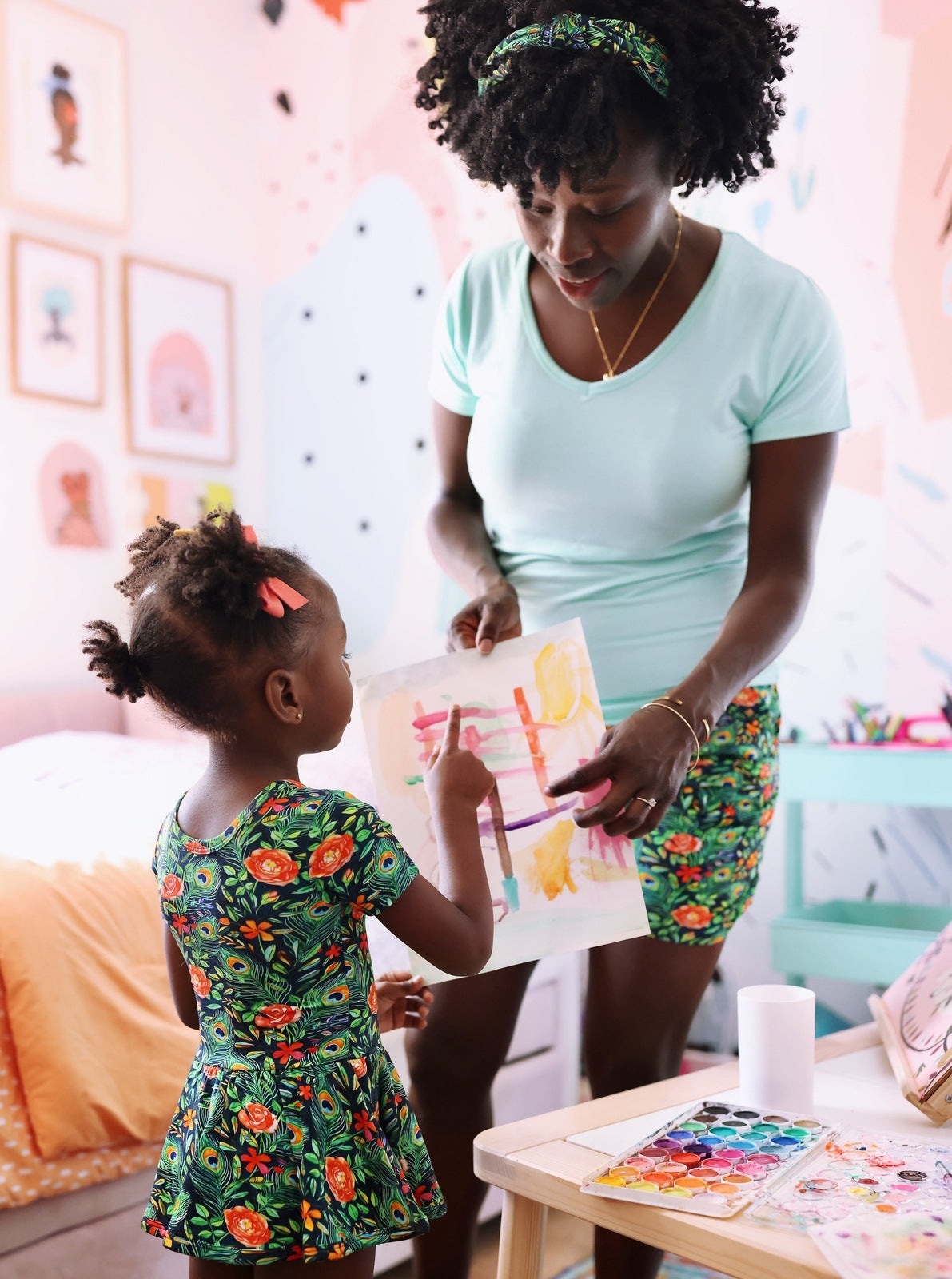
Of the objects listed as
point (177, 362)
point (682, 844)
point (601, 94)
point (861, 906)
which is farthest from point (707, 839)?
point (177, 362)

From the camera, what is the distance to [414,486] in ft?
9.89

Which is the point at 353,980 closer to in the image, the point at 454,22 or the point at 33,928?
the point at 33,928

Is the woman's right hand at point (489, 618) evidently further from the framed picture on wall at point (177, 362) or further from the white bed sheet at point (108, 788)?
the framed picture on wall at point (177, 362)

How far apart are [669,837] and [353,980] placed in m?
0.34

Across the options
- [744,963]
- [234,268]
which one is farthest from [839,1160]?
[234,268]

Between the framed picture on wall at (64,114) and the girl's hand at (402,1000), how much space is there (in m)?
2.34

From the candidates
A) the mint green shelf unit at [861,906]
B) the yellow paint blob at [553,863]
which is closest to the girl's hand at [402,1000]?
the yellow paint blob at [553,863]

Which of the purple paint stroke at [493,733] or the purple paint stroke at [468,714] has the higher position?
the purple paint stroke at [468,714]

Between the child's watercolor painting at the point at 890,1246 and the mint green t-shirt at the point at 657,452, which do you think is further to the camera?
the mint green t-shirt at the point at 657,452

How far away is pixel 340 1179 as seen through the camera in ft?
3.07

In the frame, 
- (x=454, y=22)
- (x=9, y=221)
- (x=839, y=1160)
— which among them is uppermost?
(x=9, y=221)

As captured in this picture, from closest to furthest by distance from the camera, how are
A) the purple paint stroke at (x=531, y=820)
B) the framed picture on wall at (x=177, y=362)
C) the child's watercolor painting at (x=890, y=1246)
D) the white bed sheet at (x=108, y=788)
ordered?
1. the child's watercolor painting at (x=890, y=1246)
2. the purple paint stroke at (x=531, y=820)
3. the white bed sheet at (x=108, y=788)
4. the framed picture on wall at (x=177, y=362)

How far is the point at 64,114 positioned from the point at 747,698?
248 cm

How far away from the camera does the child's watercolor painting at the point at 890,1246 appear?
72 centimetres
